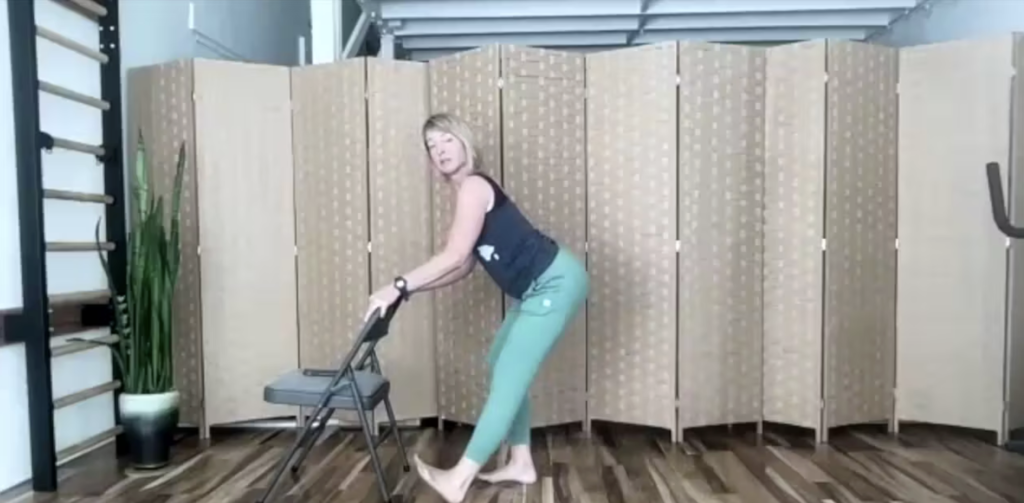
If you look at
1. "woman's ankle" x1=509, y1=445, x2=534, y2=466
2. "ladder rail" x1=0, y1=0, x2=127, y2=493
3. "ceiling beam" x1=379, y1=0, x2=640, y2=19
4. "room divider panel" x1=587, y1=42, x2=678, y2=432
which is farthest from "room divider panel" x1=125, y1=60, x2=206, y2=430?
"ceiling beam" x1=379, y1=0, x2=640, y2=19

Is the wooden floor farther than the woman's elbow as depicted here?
Yes

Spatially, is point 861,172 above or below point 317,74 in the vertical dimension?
below

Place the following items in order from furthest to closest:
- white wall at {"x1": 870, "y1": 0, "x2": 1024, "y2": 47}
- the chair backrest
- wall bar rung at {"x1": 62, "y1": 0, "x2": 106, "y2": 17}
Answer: white wall at {"x1": 870, "y1": 0, "x2": 1024, "y2": 47} → wall bar rung at {"x1": 62, "y1": 0, "x2": 106, "y2": 17} → the chair backrest

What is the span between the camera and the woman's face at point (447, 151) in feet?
9.13

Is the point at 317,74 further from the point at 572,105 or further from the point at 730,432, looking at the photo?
the point at 730,432

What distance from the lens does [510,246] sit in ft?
9.03

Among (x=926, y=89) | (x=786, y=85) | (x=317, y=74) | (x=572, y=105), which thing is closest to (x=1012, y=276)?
(x=926, y=89)

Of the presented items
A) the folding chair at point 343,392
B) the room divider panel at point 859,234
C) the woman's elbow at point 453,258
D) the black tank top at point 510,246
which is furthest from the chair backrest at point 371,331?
the room divider panel at point 859,234

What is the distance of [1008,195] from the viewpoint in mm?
3686

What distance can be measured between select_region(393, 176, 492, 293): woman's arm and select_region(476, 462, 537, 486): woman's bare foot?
34.0 inches

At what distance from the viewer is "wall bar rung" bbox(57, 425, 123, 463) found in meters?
3.19

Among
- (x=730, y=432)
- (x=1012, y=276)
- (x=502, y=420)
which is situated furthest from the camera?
(x=730, y=432)

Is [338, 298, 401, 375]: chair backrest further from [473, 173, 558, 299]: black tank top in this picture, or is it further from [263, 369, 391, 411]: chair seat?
[473, 173, 558, 299]: black tank top

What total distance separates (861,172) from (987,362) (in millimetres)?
1090
